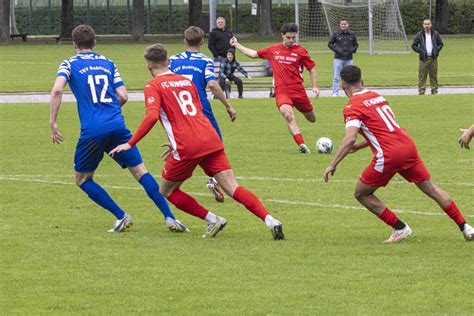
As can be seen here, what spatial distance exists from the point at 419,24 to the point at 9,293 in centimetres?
6864

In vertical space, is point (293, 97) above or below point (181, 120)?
below

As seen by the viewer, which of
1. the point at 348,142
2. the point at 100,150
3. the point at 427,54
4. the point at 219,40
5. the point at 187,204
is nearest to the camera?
the point at 348,142

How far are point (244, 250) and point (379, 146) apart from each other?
1562 millimetres

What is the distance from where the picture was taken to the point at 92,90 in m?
11.3

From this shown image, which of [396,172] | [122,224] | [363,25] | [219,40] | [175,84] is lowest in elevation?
[363,25]

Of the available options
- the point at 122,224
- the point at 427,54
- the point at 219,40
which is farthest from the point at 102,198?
the point at 427,54

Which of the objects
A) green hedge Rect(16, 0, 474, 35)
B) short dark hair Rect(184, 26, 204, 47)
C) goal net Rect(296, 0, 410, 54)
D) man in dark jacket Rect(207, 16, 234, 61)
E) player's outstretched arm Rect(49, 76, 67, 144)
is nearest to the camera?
player's outstretched arm Rect(49, 76, 67, 144)

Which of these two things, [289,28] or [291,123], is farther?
[291,123]

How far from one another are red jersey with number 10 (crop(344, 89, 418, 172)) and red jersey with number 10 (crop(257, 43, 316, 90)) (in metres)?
7.97

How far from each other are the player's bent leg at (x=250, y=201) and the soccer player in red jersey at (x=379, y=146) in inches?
27.0

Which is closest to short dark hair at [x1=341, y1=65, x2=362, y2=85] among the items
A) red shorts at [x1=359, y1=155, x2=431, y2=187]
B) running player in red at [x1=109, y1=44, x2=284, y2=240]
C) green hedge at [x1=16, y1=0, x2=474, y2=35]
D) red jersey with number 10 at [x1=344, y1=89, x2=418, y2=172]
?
red jersey with number 10 at [x1=344, y1=89, x2=418, y2=172]

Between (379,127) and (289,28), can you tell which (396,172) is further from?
(289,28)

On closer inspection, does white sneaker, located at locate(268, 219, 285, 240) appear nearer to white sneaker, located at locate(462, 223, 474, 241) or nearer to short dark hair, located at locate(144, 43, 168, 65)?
white sneaker, located at locate(462, 223, 474, 241)

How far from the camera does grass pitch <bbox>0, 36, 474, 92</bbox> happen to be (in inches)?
1412
